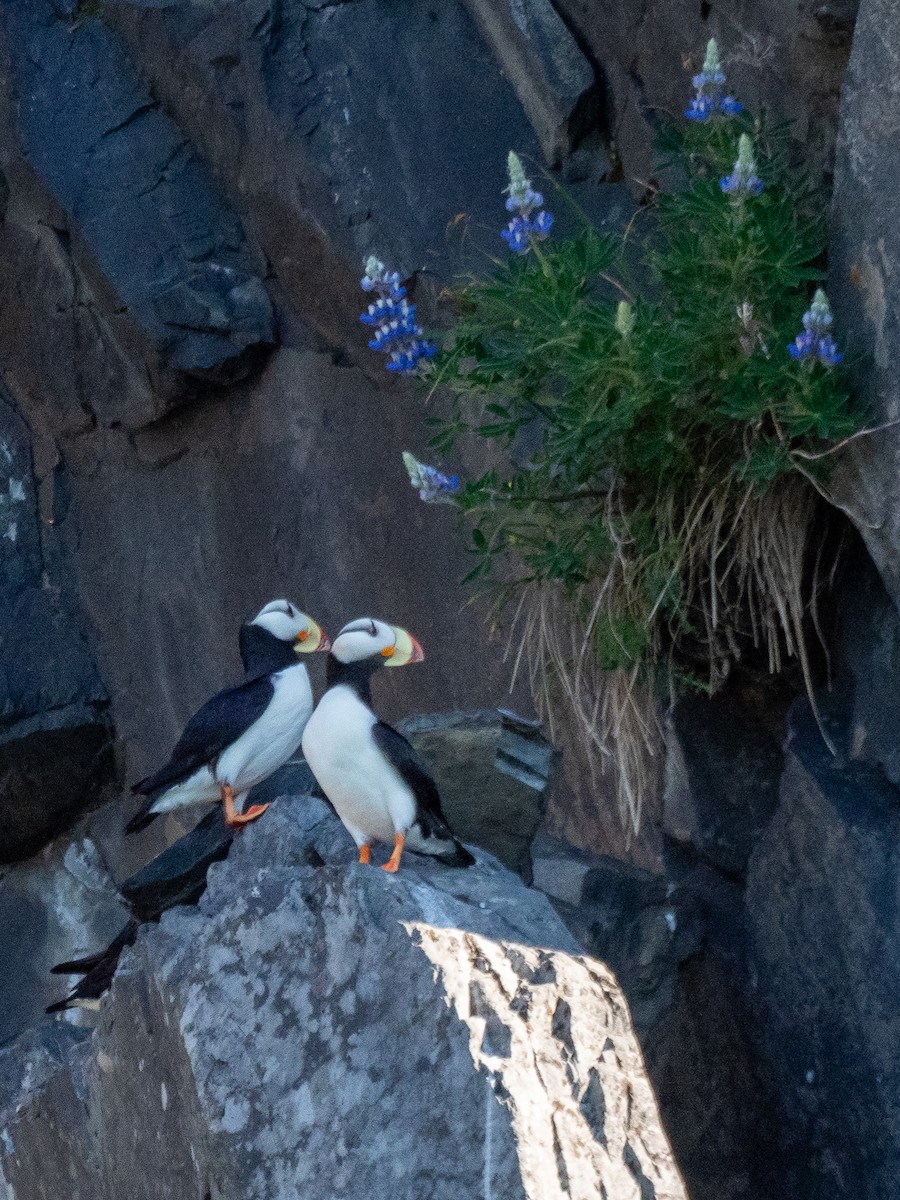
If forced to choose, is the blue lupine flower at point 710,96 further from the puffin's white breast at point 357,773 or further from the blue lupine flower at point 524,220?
the puffin's white breast at point 357,773

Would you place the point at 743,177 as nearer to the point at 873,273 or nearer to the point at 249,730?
the point at 873,273

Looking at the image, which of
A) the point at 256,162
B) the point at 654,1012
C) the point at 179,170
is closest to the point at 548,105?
the point at 256,162

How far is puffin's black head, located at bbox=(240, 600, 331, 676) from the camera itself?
446cm

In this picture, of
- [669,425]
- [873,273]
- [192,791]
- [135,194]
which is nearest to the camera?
[873,273]

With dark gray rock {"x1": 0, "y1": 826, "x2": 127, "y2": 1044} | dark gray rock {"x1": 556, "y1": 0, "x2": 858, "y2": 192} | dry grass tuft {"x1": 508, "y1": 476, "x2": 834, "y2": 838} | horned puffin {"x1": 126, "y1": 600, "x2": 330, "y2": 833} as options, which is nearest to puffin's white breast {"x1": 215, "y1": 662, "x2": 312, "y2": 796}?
horned puffin {"x1": 126, "y1": 600, "x2": 330, "y2": 833}

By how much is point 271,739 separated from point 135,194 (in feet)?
7.39

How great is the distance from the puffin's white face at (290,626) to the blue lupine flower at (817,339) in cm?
147

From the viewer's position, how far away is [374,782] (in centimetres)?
356

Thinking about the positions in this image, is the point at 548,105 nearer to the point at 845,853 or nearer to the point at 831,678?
the point at 831,678

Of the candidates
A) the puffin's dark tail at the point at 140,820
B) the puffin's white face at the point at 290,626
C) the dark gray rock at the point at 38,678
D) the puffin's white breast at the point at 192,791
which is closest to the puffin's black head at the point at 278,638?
the puffin's white face at the point at 290,626

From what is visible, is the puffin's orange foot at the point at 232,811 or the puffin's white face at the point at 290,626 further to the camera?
the puffin's white face at the point at 290,626

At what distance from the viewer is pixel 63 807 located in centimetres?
654

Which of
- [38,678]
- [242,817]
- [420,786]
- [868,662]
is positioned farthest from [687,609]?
[38,678]

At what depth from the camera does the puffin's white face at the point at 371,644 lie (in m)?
3.76
